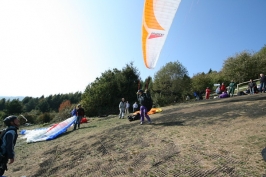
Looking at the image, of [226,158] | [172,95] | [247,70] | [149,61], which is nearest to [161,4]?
[149,61]

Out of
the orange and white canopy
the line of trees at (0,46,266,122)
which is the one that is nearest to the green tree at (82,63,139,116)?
the line of trees at (0,46,266,122)

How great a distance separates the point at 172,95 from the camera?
36.7m

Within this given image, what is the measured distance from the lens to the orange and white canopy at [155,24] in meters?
9.62

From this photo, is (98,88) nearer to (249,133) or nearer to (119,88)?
(119,88)

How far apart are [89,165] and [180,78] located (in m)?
34.5

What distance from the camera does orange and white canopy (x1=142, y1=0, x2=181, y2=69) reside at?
9.62 m

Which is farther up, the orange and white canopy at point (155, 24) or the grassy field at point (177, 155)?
the orange and white canopy at point (155, 24)

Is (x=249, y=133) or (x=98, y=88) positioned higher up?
(x=98, y=88)

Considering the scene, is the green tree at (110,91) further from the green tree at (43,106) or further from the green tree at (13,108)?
the green tree at (43,106)

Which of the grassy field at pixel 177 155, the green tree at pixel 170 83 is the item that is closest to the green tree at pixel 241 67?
the green tree at pixel 170 83

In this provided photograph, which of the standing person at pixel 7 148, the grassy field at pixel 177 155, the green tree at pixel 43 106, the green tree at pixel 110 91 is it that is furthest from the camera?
the green tree at pixel 43 106

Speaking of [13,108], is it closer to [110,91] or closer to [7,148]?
[110,91]

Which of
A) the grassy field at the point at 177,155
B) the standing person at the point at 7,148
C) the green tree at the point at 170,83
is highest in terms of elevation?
the green tree at the point at 170,83

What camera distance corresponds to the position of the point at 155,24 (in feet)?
33.9
